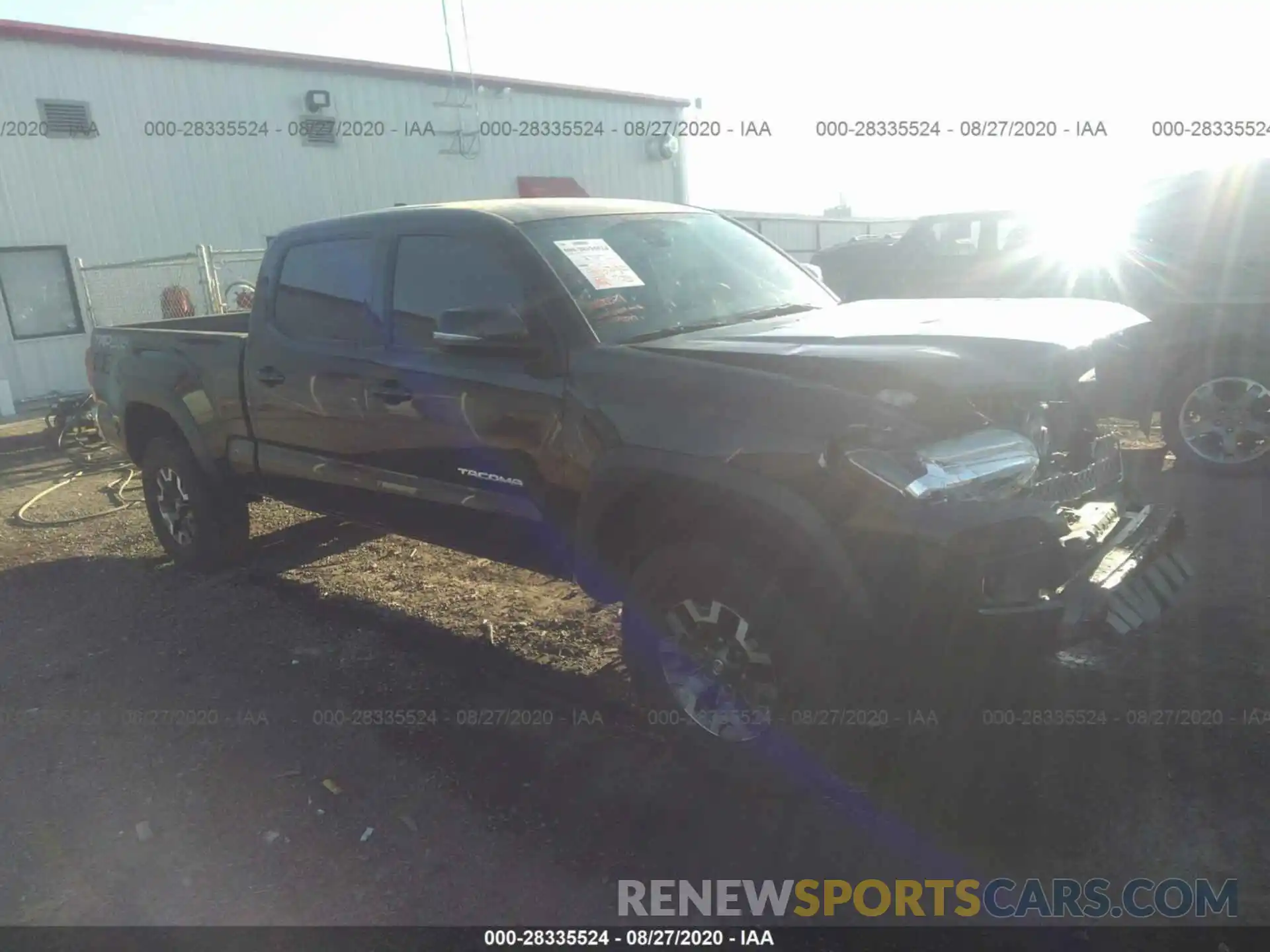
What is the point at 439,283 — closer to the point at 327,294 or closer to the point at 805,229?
the point at 327,294

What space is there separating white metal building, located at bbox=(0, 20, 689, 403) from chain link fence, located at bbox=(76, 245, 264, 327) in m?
0.03

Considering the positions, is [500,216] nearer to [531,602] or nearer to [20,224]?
[531,602]

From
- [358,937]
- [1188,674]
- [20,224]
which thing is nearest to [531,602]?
[358,937]

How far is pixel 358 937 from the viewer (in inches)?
102

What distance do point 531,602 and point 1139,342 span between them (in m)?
3.96

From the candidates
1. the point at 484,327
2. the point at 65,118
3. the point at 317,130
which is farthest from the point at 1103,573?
the point at 317,130

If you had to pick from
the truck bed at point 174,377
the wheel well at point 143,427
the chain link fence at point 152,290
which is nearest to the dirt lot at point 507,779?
the truck bed at point 174,377

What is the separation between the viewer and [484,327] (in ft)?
10.9

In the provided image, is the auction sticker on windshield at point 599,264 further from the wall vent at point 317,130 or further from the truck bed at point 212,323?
the wall vent at point 317,130

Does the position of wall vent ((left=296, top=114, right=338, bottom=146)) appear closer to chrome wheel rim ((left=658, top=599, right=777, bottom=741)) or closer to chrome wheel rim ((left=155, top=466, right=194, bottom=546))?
chrome wheel rim ((left=155, top=466, right=194, bottom=546))

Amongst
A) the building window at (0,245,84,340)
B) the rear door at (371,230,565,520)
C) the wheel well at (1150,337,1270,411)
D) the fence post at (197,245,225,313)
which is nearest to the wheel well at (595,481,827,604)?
the rear door at (371,230,565,520)

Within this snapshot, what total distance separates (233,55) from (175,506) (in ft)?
41.2

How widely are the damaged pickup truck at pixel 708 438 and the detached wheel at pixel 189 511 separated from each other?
87cm

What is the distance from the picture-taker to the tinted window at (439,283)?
145 inches
